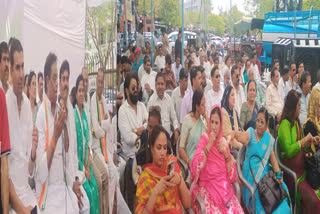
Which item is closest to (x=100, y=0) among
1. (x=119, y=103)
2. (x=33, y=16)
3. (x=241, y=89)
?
(x=33, y=16)

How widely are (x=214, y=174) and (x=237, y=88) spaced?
4.43ft

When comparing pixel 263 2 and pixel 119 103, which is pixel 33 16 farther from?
pixel 263 2

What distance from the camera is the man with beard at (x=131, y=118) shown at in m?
3.62

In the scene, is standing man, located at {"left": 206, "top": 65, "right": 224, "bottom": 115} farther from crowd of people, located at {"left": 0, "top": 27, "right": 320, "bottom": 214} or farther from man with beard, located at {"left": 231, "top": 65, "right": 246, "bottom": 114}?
man with beard, located at {"left": 231, "top": 65, "right": 246, "bottom": 114}

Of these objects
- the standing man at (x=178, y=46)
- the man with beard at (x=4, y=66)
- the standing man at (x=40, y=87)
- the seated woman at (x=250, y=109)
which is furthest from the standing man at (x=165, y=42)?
the man with beard at (x=4, y=66)

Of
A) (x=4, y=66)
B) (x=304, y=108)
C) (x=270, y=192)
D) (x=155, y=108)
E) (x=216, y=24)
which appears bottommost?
(x=270, y=192)

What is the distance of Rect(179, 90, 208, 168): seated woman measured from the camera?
3.87 meters

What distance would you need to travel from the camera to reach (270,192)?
397 cm

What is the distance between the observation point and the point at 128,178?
351 cm

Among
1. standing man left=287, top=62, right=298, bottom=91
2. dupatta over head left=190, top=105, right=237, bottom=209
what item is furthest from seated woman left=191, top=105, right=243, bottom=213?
standing man left=287, top=62, right=298, bottom=91

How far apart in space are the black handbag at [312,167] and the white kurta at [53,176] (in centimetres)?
280

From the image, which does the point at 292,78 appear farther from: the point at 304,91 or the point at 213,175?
the point at 213,175

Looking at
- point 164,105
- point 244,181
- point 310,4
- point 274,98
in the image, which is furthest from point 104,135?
point 310,4

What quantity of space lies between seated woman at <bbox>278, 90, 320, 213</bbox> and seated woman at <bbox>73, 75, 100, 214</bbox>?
238 cm
